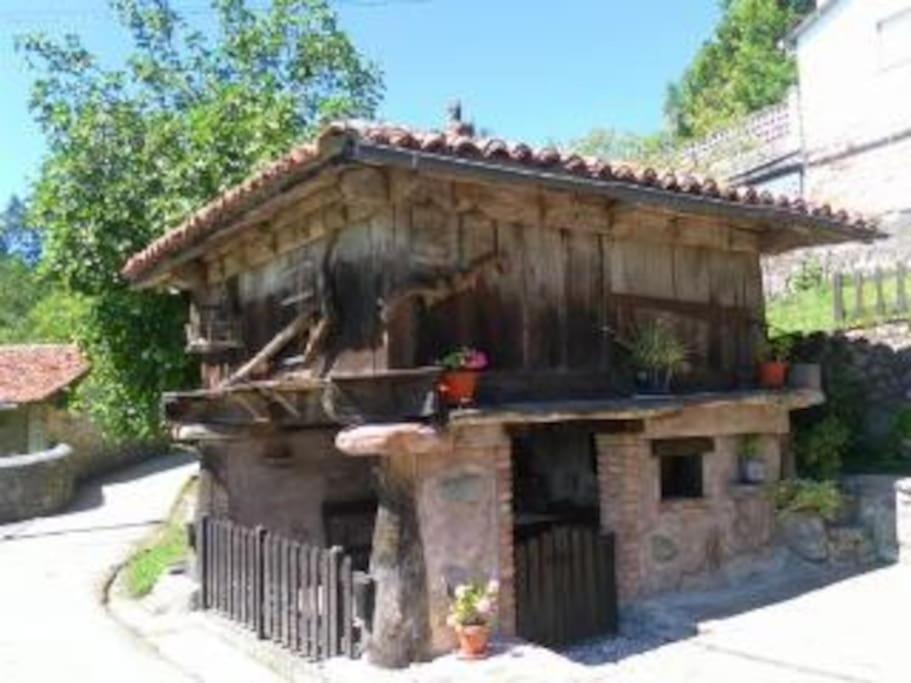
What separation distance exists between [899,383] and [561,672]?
21.1 ft

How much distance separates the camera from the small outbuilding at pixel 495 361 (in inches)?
311

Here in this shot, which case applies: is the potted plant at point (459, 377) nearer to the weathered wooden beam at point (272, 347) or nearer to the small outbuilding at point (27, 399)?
the weathered wooden beam at point (272, 347)

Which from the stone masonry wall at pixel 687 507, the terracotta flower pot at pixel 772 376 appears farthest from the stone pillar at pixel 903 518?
the terracotta flower pot at pixel 772 376

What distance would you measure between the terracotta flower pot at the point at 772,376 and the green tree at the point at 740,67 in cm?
3021

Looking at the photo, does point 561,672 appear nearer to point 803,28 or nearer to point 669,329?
point 669,329

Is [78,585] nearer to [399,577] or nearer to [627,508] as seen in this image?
[399,577]

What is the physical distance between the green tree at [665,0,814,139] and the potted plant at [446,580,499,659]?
3397 centimetres

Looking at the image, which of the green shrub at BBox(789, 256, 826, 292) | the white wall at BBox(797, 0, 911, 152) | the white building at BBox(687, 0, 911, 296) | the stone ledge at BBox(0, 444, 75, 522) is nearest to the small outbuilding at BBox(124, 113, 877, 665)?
the green shrub at BBox(789, 256, 826, 292)

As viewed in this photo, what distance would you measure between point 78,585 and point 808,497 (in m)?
9.78

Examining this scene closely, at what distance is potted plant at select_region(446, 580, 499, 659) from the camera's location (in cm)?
772

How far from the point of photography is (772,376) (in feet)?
34.8

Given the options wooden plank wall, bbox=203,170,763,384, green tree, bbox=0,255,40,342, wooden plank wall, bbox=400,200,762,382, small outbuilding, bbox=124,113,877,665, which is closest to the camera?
small outbuilding, bbox=124,113,877,665

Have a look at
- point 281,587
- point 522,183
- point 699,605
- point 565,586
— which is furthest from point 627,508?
point 522,183

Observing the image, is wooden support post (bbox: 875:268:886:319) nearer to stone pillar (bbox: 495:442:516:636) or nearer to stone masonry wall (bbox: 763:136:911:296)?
stone masonry wall (bbox: 763:136:911:296)
